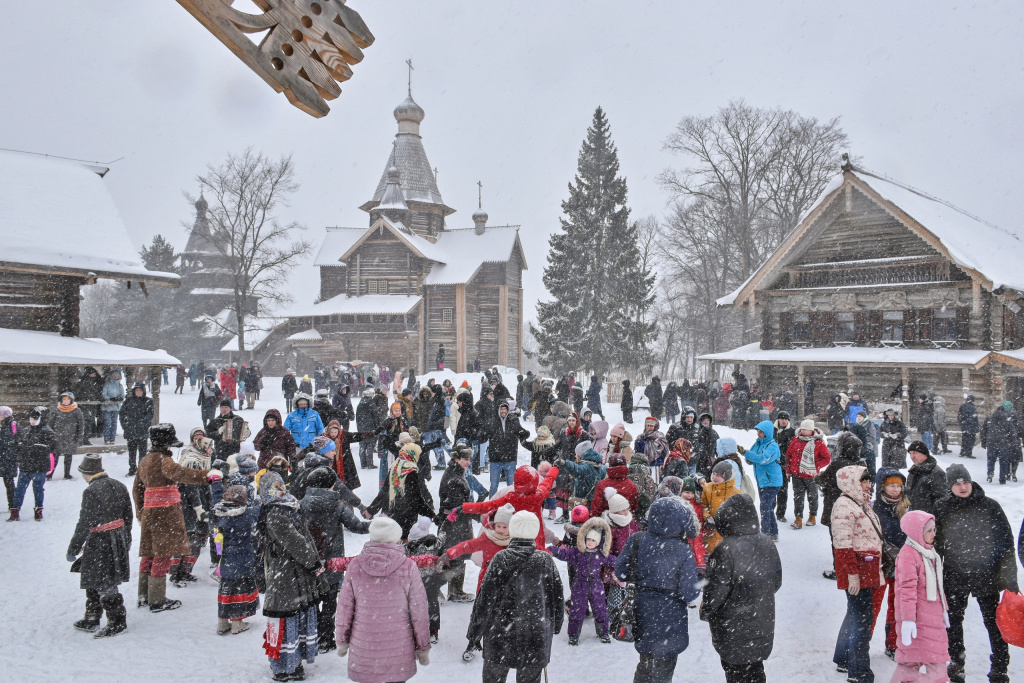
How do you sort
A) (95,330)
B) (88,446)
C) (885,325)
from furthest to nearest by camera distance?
(95,330) → (885,325) → (88,446)

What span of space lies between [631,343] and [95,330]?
4532 centimetres

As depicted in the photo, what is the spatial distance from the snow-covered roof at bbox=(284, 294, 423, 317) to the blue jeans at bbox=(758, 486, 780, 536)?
2756 cm

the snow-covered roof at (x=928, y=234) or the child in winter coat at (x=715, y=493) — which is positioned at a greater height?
the snow-covered roof at (x=928, y=234)

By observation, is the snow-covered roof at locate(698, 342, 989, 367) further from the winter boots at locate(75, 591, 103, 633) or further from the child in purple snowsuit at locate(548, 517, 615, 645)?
the winter boots at locate(75, 591, 103, 633)

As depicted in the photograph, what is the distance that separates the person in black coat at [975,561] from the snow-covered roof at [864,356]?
15.5m

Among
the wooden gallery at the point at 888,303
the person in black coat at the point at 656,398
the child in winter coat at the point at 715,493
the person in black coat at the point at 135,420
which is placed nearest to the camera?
the child in winter coat at the point at 715,493

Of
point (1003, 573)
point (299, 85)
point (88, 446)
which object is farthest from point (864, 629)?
point (88, 446)

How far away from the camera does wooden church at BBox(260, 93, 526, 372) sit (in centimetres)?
3550

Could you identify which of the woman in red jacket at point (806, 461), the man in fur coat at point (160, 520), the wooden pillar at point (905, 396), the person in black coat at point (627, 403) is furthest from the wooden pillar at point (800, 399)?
the man in fur coat at point (160, 520)

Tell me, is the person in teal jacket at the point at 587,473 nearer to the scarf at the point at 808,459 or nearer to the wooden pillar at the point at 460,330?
the scarf at the point at 808,459

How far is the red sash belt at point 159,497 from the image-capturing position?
6.51 metres

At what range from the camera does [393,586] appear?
4164mm

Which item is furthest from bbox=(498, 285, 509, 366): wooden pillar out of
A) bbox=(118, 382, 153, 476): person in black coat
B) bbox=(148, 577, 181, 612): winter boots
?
bbox=(148, 577, 181, 612): winter boots

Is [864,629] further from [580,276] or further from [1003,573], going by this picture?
[580,276]
